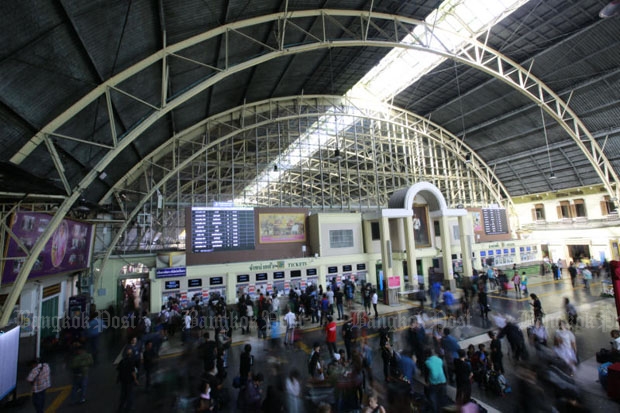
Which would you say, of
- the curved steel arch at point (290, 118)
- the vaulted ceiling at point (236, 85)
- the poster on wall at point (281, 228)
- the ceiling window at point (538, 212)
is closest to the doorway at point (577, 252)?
the ceiling window at point (538, 212)

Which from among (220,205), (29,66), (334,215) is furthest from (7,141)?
(334,215)

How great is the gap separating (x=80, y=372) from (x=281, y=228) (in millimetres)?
11522

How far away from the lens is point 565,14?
48.0 ft

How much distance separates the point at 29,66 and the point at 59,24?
3.74 feet

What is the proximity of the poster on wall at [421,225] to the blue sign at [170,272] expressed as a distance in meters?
13.9

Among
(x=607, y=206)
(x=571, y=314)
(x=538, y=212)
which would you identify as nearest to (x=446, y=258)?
(x=571, y=314)

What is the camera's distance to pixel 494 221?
24.3 meters

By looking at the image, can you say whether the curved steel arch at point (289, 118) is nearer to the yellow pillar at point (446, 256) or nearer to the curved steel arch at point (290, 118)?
the curved steel arch at point (290, 118)

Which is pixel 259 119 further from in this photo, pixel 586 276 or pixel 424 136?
pixel 586 276

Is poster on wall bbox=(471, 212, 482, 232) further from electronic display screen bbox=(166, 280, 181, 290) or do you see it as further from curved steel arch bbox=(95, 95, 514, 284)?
electronic display screen bbox=(166, 280, 181, 290)

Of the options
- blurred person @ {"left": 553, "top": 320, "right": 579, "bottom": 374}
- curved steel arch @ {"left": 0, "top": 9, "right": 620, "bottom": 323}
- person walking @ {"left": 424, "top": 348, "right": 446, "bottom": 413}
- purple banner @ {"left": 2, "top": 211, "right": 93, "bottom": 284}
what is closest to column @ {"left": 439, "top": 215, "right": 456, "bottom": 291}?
curved steel arch @ {"left": 0, "top": 9, "right": 620, "bottom": 323}

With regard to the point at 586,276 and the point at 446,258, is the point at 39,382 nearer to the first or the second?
the point at 446,258

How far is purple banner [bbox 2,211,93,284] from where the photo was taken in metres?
7.75

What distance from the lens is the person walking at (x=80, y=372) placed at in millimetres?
6266
